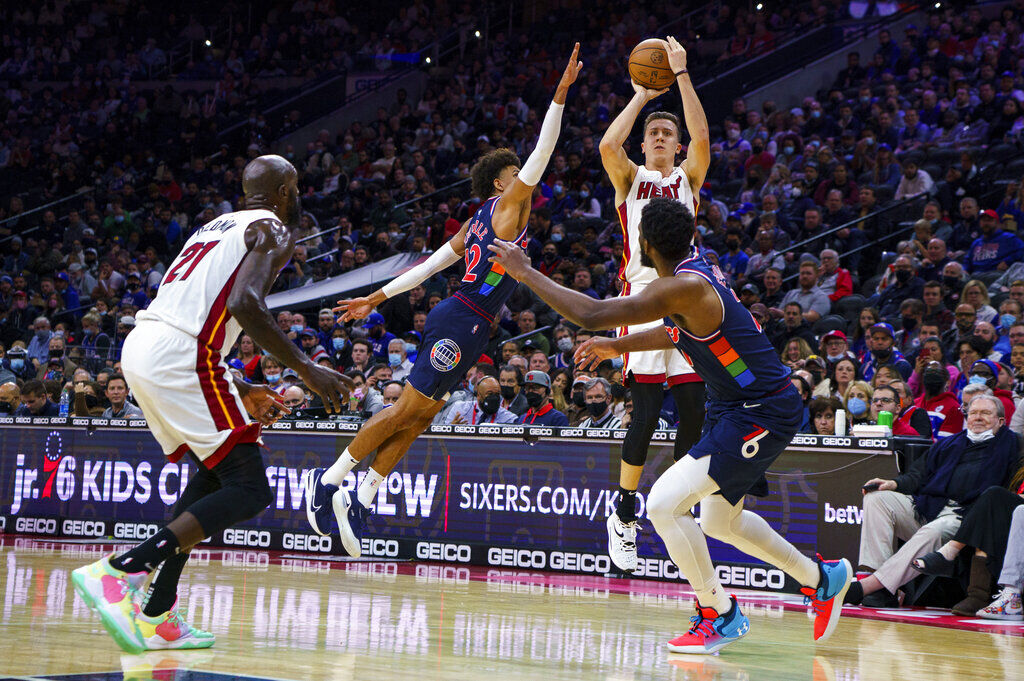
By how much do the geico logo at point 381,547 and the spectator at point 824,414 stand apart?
4007 millimetres

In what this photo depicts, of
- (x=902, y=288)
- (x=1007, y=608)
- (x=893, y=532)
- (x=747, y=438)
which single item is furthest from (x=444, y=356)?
(x=902, y=288)

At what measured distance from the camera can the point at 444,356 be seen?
7.23 metres

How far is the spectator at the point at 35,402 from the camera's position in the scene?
13.5 m

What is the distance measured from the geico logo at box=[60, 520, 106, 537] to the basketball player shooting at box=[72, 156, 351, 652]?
7481mm

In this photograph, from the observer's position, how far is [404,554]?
11000 mm

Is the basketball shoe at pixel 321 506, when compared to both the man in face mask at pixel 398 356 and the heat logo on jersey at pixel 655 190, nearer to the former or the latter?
the heat logo on jersey at pixel 655 190

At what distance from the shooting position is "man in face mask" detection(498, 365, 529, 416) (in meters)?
12.0

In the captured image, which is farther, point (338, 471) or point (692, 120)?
point (338, 471)

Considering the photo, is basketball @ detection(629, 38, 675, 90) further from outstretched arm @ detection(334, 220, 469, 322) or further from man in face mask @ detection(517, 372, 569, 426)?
man in face mask @ detection(517, 372, 569, 426)

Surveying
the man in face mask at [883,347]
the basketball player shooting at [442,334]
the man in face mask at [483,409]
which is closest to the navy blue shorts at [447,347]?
the basketball player shooting at [442,334]

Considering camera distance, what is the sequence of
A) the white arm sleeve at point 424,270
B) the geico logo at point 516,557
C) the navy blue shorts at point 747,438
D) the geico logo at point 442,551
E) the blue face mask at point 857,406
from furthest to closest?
the geico logo at point 442,551 → the geico logo at point 516,557 → the blue face mask at point 857,406 → the white arm sleeve at point 424,270 → the navy blue shorts at point 747,438

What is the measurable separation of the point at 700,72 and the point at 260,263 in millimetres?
18518

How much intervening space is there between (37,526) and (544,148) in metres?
8.42

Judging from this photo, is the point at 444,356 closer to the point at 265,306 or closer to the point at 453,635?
the point at 453,635
